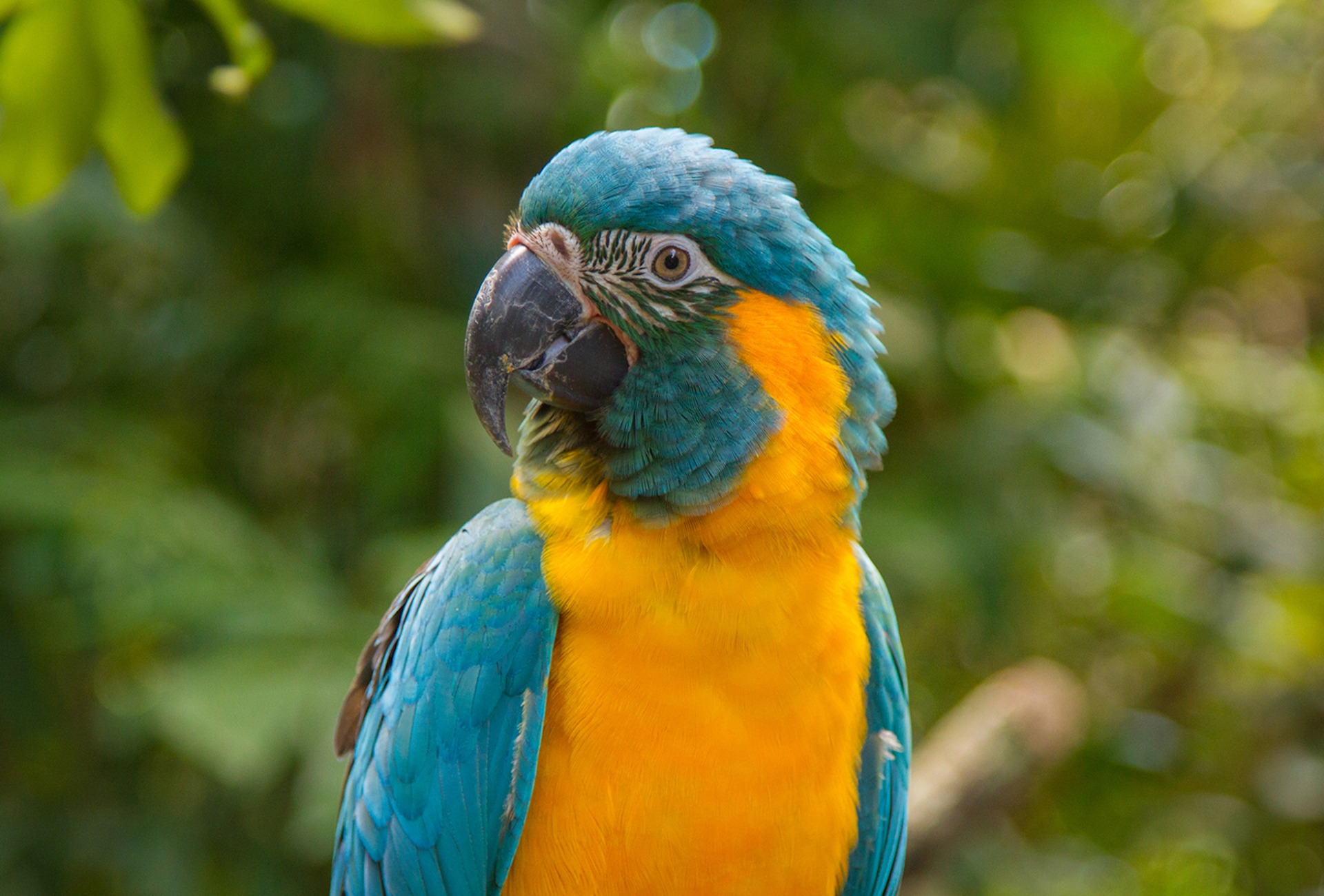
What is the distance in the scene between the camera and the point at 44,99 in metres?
1.06

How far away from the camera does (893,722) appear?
1.53m

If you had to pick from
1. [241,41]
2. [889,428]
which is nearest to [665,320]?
[241,41]

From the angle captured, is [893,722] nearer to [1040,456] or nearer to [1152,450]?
[1040,456]

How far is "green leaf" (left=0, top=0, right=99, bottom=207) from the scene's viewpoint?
1.04 meters

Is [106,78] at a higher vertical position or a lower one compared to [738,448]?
higher

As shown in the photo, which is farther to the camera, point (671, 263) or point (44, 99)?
point (671, 263)

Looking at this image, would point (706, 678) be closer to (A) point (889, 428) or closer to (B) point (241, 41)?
(B) point (241, 41)

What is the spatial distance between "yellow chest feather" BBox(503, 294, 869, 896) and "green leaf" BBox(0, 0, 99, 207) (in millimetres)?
672

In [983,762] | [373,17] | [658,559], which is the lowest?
[983,762]

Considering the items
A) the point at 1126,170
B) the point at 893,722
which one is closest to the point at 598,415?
the point at 893,722

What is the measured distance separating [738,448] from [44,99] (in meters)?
0.80

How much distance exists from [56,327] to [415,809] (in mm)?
2402

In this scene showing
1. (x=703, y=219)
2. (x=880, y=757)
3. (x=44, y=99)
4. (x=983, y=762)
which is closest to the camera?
(x=44, y=99)

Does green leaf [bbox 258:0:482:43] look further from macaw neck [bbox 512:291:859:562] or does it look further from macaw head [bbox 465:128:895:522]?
macaw neck [bbox 512:291:859:562]
